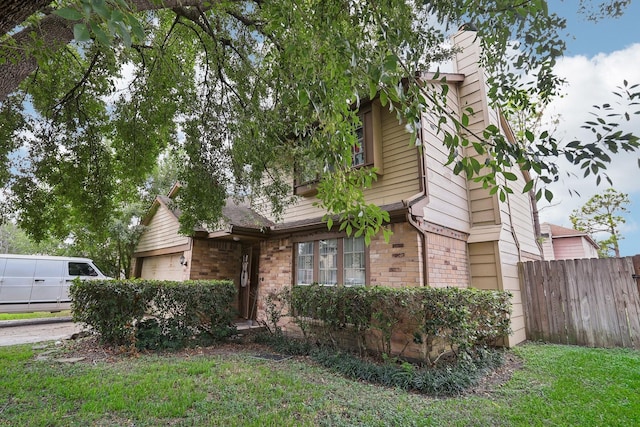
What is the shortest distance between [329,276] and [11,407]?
17.4 feet

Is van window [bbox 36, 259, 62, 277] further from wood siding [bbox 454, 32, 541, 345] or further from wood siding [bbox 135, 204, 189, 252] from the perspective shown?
wood siding [bbox 454, 32, 541, 345]

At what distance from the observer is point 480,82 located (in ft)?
26.1

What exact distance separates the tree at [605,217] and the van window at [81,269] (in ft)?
87.6

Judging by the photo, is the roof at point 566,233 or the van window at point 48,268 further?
the roof at point 566,233

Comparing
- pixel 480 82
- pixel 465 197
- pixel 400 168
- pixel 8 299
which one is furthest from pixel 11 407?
pixel 480 82

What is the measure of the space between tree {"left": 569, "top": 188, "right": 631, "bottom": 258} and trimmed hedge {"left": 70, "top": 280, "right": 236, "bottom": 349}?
2292cm

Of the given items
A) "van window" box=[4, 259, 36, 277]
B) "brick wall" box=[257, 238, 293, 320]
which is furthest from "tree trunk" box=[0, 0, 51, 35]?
"van window" box=[4, 259, 36, 277]

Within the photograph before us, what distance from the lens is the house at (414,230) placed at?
6219mm


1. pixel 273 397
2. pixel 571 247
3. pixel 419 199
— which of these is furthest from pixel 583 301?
pixel 571 247

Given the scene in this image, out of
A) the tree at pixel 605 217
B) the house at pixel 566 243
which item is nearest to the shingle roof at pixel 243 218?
the house at pixel 566 243

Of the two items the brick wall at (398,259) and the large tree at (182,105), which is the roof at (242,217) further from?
the brick wall at (398,259)

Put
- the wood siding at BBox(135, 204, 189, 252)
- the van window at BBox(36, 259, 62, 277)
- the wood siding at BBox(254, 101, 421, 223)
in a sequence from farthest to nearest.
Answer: the wood siding at BBox(135, 204, 189, 252)
the van window at BBox(36, 259, 62, 277)
the wood siding at BBox(254, 101, 421, 223)

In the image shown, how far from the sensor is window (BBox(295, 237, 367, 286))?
6859mm

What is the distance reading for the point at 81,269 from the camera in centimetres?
1140
